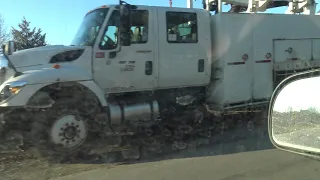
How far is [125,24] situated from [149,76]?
122cm

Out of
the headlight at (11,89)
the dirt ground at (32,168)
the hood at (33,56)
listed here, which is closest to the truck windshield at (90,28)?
the hood at (33,56)

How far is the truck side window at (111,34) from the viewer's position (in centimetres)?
790

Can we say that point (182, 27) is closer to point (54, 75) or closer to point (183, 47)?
point (183, 47)

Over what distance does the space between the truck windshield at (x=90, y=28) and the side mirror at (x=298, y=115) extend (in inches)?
208

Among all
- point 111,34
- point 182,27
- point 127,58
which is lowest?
point 127,58

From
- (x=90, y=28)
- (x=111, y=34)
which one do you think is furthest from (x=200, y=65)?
(x=90, y=28)

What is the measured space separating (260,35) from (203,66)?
1.63 metres

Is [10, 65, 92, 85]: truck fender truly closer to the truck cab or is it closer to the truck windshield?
the truck cab

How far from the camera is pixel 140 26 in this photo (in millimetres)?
8250

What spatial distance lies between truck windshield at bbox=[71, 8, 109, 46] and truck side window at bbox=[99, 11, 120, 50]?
160mm

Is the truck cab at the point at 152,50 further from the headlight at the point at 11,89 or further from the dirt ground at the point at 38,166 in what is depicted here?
the dirt ground at the point at 38,166

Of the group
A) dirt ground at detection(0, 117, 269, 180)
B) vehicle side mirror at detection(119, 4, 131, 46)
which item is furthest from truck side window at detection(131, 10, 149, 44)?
dirt ground at detection(0, 117, 269, 180)

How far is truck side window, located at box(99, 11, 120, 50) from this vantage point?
311 inches

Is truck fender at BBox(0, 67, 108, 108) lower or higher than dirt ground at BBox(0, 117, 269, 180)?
higher
